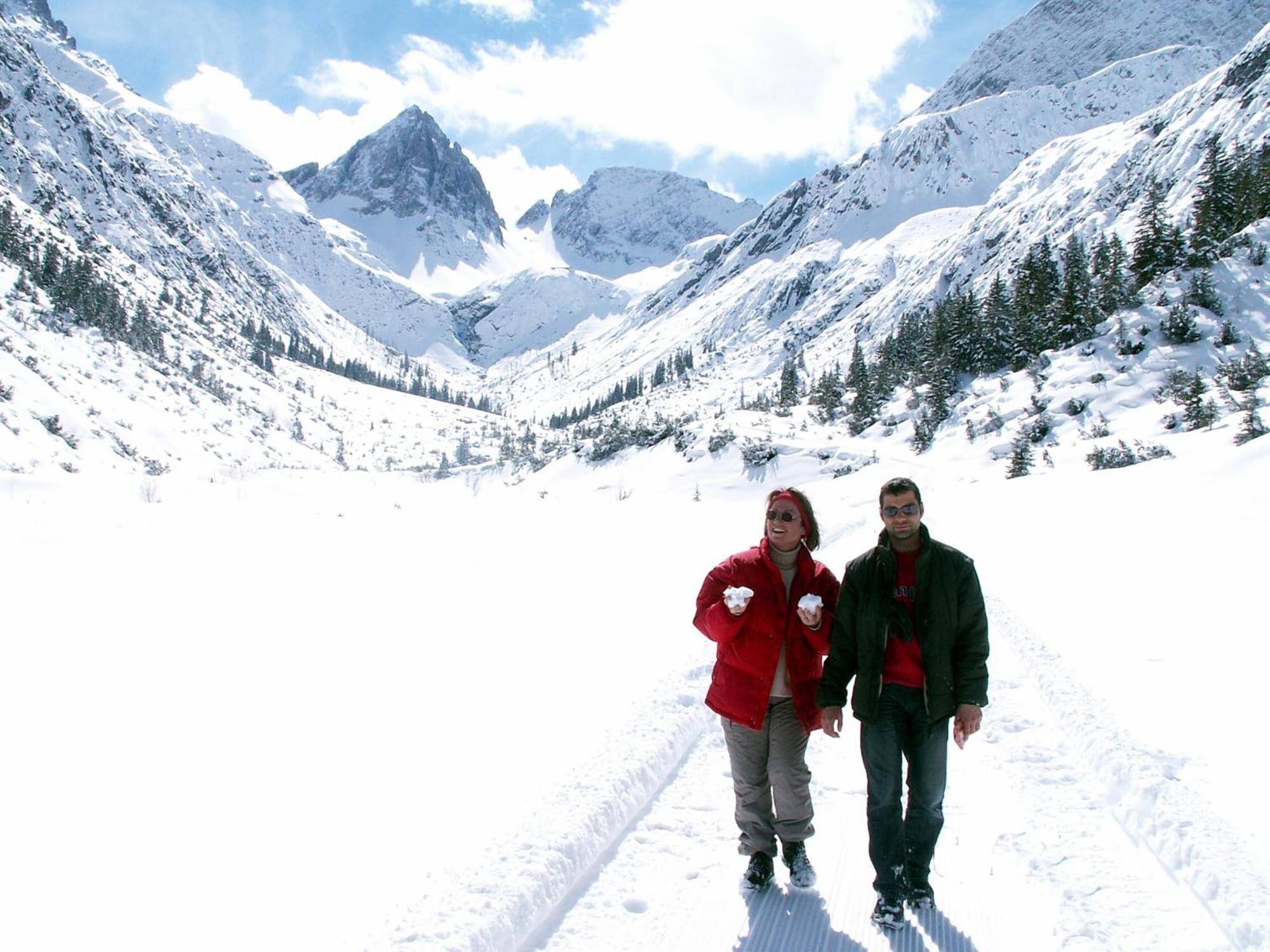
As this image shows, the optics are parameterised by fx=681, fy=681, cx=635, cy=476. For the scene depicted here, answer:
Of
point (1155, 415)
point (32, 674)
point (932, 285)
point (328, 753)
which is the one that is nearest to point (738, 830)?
point (328, 753)

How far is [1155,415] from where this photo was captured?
2534 centimetres

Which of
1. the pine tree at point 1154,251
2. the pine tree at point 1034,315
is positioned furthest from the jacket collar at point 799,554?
the pine tree at point 1154,251

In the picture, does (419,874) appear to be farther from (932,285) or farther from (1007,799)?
(932,285)

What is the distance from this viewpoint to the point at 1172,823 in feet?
13.6

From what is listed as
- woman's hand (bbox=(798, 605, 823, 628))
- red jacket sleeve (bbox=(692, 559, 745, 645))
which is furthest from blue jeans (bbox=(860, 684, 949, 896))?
red jacket sleeve (bbox=(692, 559, 745, 645))

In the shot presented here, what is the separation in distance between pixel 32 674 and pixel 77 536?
20.1ft

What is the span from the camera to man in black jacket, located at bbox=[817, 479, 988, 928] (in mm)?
3480

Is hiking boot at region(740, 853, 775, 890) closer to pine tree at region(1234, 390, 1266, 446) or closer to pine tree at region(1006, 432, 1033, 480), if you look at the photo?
pine tree at region(1234, 390, 1266, 446)

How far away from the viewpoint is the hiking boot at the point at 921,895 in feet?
12.3

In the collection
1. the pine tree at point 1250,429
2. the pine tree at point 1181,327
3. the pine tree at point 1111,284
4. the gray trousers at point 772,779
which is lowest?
the gray trousers at point 772,779

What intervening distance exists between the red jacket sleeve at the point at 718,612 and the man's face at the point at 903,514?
870mm

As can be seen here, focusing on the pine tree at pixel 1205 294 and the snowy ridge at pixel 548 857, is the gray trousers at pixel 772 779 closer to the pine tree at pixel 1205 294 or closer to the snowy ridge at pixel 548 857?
the snowy ridge at pixel 548 857

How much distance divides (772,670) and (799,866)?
1254mm

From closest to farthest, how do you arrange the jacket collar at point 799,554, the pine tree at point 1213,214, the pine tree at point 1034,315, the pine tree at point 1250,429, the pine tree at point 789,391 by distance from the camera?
the jacket collar at point 799,554 → the pine tree at point 1250,429 → the pine tree at point 1213,214 → the pine tree at point 1034,315 → the pine tree at point 789,391
